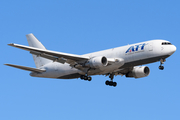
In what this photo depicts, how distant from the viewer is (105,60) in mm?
42688

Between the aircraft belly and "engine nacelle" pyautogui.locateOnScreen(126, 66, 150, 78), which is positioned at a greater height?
"engine nacelle" pyautogui.locateOnScreen(126, 66, 150, 78)

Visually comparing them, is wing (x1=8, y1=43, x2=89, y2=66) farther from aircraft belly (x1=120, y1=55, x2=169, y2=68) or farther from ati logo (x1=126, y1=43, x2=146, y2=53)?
ati logo (x1=126, y1=43, x2=146, y2=53)

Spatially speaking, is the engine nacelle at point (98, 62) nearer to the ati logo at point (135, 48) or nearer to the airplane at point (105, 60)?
the airplane at point (105, 60)

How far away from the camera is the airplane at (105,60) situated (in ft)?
136

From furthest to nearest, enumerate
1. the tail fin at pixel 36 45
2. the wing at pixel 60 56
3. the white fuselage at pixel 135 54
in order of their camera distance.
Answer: the tail fin at pixel 36 45, the white fuselage at pixel 135 54, the wing at pixel 60 56

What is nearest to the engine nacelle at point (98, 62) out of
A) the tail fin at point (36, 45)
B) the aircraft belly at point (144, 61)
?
the aircraft belly at point (144, 61)

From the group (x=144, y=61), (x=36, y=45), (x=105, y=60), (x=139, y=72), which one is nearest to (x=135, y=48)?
(x=144, y=61)

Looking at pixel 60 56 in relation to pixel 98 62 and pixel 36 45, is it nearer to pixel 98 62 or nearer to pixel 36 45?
pixel 98 62

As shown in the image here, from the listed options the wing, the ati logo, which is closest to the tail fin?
the wing

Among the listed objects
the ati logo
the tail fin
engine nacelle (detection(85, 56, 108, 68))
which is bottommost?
engine nacelle (detection(85, 56, 108, 68))

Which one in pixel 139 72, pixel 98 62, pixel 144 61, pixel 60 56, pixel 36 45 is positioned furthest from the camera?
pixel 36 45

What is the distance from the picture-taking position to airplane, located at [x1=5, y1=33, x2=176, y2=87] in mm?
41344

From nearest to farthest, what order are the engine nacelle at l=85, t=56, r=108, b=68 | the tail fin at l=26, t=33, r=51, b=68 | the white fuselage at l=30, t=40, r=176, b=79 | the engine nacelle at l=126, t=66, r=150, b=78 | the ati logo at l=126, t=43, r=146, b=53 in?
the white fuselage at l=30, t=40, r=176, b=79
the ati logo at l=126, t=43, r=146, b=53
the engine nacelle at l=85, t=56, r=108, b=68
the engine nacelle at l=126, t=66, r=150, b=78
the tail fin at l=26, t=33, r=51, b=68

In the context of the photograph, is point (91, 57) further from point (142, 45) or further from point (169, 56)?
point (169, 56)
